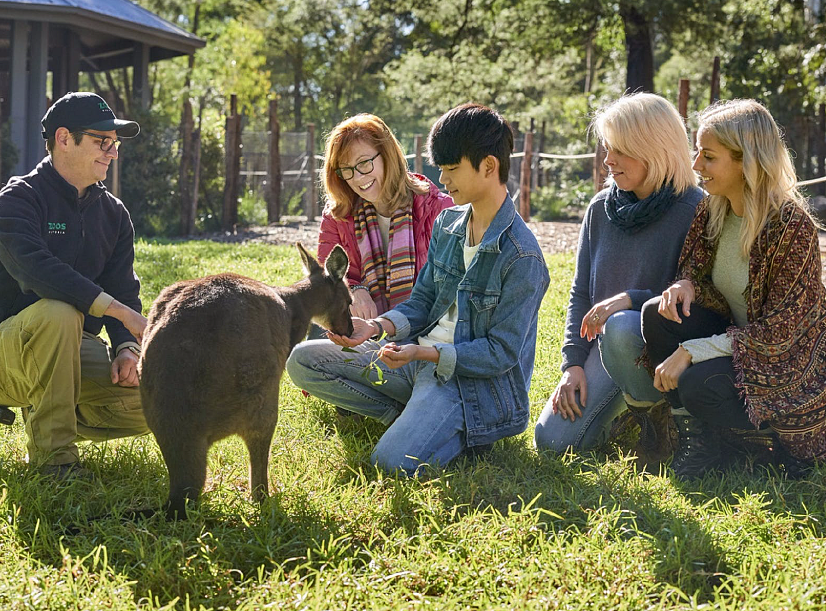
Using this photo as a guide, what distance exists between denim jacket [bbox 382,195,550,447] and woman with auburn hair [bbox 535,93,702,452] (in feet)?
1.10

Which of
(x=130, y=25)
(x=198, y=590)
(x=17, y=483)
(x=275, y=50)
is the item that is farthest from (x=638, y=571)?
(x=275, y=50)

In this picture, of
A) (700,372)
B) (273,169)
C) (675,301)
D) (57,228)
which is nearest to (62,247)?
(57,228)

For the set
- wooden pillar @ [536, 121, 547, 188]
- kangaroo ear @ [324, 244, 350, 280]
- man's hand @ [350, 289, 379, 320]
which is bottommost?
man's hand @ [350, 289, 379, 320]

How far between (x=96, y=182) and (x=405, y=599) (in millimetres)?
2963

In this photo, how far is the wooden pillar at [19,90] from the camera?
1723cm

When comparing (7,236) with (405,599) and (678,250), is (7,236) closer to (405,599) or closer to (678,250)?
(405,599)

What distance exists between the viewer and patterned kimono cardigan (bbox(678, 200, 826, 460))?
427 centimetres

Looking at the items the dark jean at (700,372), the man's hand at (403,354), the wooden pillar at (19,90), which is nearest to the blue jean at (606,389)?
the dark jean at (700,372)

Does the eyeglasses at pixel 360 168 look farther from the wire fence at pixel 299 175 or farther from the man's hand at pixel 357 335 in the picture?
the wire fence at pixel 299 175

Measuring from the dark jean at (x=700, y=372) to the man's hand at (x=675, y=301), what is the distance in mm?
109

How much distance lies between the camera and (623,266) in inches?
200

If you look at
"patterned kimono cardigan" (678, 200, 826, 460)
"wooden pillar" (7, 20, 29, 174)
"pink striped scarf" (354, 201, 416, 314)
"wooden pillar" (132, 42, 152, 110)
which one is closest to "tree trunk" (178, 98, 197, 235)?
"wooden pillar" (132, 42, 152, 110)

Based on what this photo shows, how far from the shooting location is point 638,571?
3445 millimetres

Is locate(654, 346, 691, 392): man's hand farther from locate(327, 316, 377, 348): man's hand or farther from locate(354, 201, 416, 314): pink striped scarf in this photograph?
locate(354, 201, 416, 314): pink striped scarf
